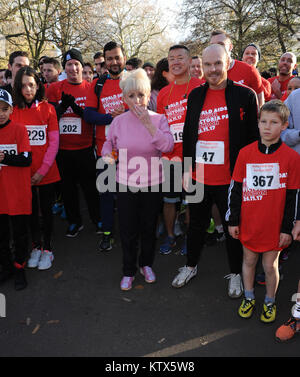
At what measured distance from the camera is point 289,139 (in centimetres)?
340

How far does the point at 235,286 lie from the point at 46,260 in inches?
84.2

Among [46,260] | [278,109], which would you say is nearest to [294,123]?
[278,109]

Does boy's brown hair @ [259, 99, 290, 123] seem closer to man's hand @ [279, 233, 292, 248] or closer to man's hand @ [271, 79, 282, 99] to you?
man's hand @ [279, 233, 292, 248]

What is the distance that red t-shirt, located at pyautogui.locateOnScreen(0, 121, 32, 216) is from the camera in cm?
335

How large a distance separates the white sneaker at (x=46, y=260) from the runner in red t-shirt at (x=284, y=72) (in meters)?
4.71

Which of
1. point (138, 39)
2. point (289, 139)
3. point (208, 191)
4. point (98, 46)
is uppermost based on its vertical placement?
point (138, 39)

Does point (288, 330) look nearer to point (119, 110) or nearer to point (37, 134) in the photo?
point (119, 110)

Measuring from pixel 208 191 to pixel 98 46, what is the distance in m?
19.8

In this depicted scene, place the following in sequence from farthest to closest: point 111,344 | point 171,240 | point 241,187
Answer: point 171,240
point 241,187
point 111,344

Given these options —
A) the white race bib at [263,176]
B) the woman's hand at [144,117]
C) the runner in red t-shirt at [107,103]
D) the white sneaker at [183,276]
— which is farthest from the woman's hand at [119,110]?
the white sneaker at [183,276]

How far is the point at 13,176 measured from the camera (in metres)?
3.40

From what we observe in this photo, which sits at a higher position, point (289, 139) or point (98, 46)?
point (98, 46)

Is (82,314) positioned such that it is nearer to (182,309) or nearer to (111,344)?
(111,344)

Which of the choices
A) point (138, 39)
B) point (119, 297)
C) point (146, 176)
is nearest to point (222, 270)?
point (119, 297)
